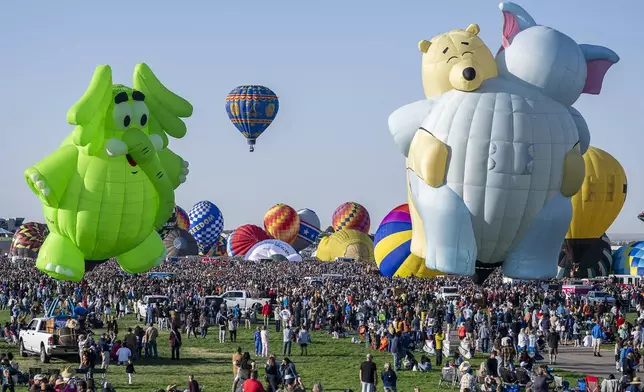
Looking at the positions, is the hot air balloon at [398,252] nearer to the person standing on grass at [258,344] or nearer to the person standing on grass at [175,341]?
the person standing on grass at [258,344]

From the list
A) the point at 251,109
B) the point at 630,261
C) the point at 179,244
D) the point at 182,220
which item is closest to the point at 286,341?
the point at 630,261

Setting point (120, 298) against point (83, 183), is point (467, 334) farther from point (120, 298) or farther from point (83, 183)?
point (120, 298)

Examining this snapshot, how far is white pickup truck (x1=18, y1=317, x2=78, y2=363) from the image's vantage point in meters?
20.3

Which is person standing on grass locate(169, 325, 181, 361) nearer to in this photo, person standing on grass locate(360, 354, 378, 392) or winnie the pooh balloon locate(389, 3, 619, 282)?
person standing on grass locate(360, 354, 378, 392)

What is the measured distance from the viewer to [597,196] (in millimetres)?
36531

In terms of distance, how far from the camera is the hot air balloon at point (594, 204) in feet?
119

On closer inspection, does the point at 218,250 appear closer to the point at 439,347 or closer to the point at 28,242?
the point at 28,242

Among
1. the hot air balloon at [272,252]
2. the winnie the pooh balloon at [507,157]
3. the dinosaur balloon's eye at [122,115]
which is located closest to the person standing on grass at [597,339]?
the winnie the pooh balloon at [507,157]

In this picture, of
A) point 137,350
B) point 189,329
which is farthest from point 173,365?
point 189,329

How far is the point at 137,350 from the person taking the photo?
21.6 meters

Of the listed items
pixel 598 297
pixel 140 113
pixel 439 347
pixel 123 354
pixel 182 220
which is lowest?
pixel 123 354

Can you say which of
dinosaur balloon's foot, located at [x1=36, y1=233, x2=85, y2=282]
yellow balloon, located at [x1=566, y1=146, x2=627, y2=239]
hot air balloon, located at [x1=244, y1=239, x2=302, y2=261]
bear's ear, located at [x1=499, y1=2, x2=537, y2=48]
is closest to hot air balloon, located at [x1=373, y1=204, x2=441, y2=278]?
yellow balloon, located at [x1=566, y1=146, x2=627, y2=239]

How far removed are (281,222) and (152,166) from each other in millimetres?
53774

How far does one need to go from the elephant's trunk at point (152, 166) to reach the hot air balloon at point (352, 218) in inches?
2220
